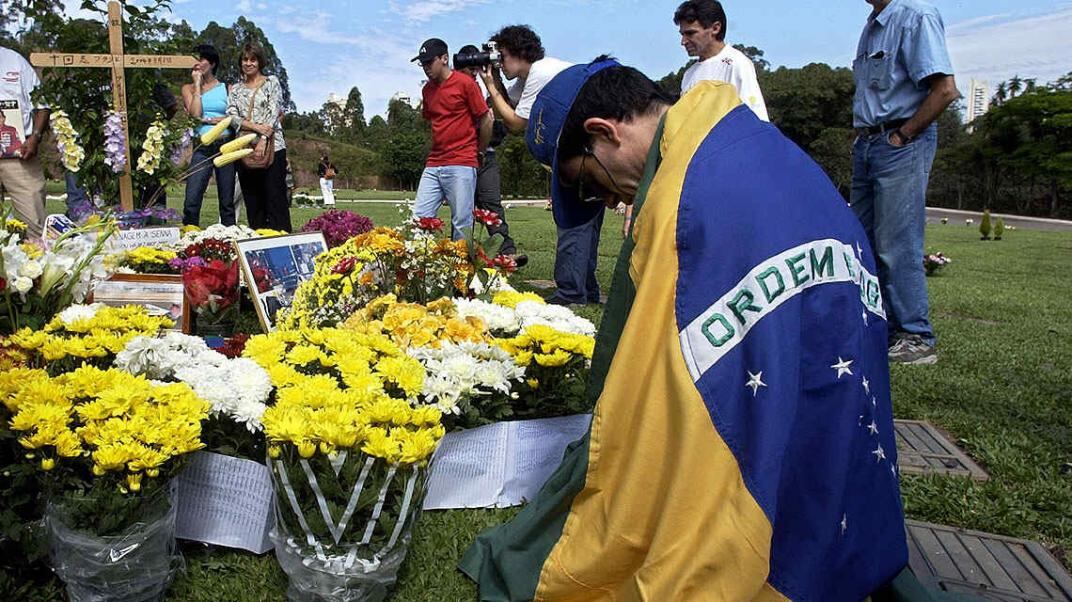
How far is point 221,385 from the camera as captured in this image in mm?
2367

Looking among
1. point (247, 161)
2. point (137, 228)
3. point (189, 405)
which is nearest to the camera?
point (189, 405)

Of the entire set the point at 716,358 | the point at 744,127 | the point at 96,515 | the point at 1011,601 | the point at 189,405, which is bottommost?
the point at 1011,601

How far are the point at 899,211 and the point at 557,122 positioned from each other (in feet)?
11.2

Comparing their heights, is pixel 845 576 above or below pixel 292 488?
below

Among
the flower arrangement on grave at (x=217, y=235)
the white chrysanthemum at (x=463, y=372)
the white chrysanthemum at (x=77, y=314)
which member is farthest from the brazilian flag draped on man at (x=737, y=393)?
the flower arrangement on grave at (x=217, y=235)

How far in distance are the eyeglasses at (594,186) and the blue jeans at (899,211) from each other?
10.4ft

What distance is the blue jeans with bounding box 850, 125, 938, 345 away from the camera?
15.4 ft

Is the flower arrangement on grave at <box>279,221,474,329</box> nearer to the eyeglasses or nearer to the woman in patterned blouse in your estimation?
the eyeglasses

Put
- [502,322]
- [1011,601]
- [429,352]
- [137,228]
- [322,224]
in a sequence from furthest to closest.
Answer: [322,224] → [137,228] → [502,322] → [429,352] → [1011,601]

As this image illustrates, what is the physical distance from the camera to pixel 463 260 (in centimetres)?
381

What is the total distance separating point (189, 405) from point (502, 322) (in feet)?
4.74

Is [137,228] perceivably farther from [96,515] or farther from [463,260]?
[96,515]

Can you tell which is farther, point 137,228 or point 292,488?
point 137,228

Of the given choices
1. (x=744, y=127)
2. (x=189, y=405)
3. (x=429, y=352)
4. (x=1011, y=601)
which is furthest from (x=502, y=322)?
(x=1011, y=601)
